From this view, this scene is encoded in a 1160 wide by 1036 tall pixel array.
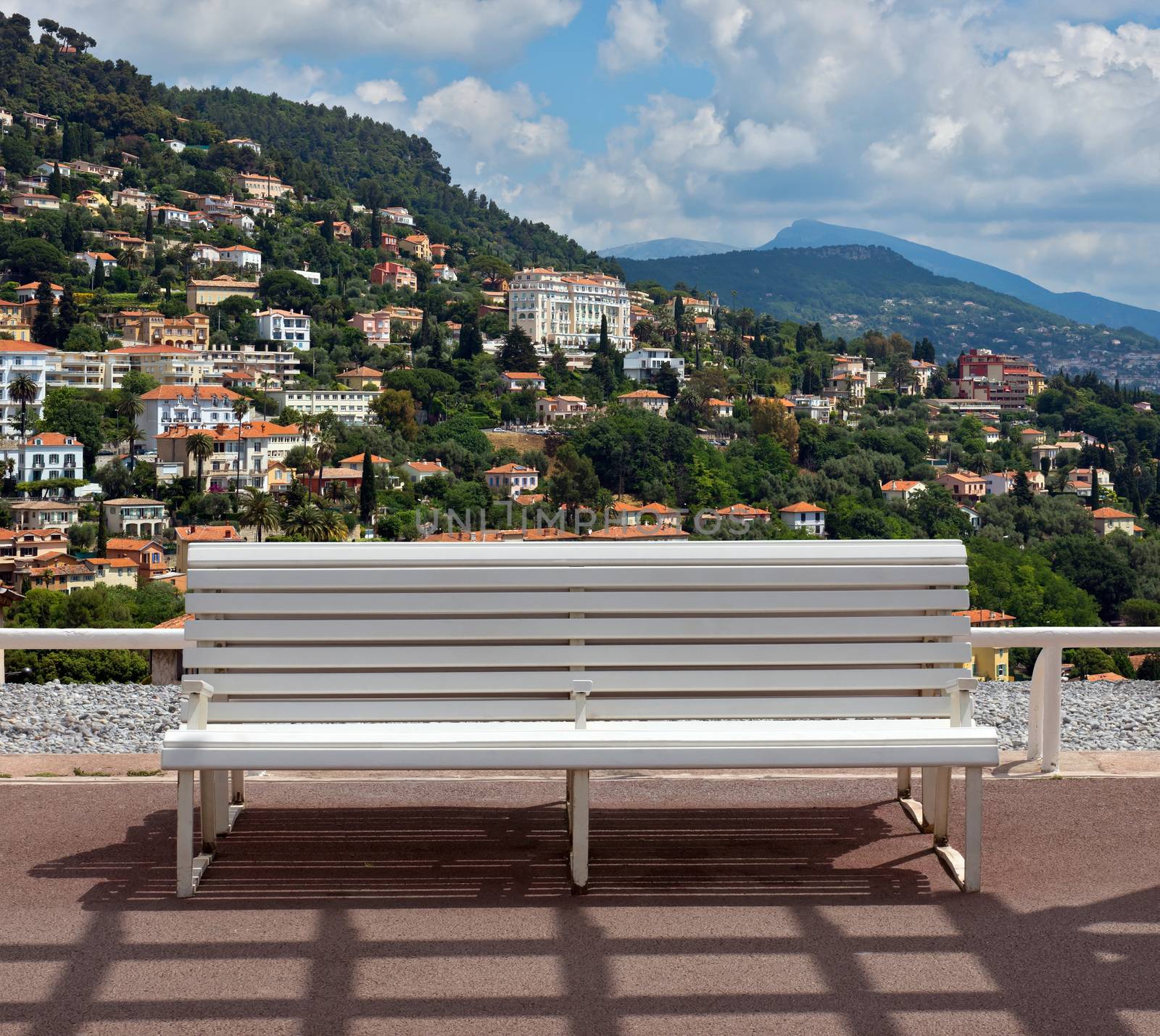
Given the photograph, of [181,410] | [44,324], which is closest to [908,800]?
[181,410]

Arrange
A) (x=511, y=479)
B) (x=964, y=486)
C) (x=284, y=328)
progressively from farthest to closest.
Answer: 1. (x=284, y=328)
2. (x=964, y=486)
3. (x=511, y=479)

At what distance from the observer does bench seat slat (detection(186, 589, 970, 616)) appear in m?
1.79

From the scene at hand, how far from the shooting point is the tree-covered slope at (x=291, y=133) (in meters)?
104

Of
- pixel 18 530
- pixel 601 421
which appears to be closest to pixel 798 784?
pixel 18 530

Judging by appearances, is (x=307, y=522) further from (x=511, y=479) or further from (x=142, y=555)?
(x=511, y=479)

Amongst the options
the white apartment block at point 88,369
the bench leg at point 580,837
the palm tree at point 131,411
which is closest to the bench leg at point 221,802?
the bench leg at point 580,837

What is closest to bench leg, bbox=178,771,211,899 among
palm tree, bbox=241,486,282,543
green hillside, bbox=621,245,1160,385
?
palm tree, bbox=241,486,282,543

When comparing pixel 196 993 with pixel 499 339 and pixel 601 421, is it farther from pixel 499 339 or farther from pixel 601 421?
pixel 499 339

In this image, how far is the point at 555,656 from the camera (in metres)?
1.79

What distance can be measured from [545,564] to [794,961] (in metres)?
0.62

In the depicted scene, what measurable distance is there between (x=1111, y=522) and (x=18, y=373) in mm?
48874

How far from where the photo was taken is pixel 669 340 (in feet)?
277

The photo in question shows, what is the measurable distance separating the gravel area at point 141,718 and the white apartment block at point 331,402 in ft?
197

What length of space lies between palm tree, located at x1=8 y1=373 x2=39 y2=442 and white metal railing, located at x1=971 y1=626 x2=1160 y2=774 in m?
61.6
